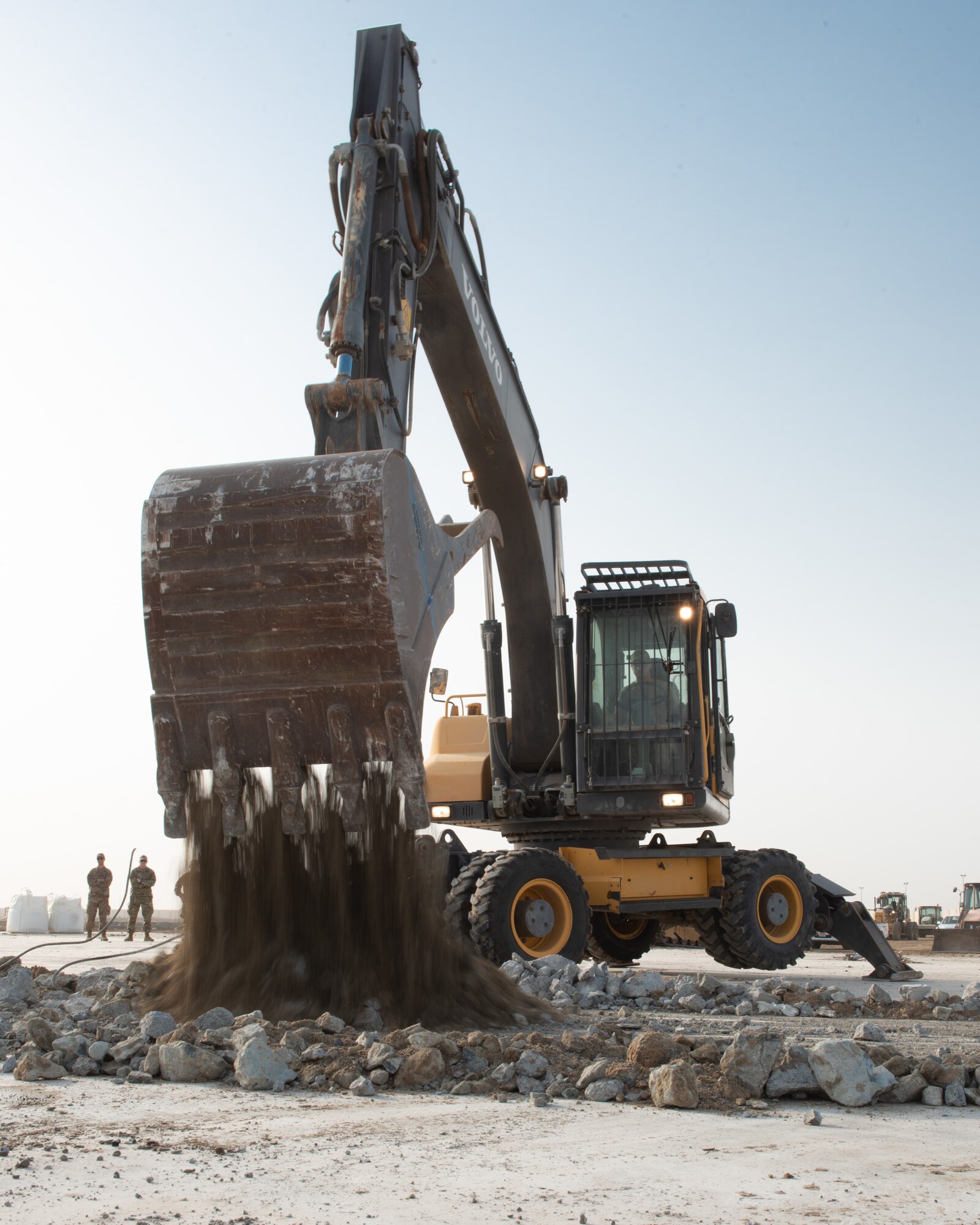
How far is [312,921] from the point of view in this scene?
Result: 5.55 meters

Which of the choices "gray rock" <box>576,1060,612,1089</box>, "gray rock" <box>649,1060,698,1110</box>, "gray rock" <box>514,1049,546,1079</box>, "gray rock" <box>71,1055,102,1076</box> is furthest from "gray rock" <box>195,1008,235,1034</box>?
"gray rock" <box>649,1060,698,1110</box>

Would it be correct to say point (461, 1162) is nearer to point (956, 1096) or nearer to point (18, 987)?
point (956, 1096)

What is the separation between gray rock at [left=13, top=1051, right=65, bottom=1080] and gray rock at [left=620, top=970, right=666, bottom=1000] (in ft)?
12.0

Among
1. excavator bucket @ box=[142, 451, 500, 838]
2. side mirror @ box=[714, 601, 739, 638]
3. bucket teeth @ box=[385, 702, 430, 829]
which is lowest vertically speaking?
bucket teeth @ box=[385, 702, 430, 829]

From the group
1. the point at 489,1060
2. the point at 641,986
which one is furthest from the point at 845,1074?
the point at 641,986

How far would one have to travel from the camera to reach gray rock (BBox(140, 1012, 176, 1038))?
188 inches

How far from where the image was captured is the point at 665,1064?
4152 mm

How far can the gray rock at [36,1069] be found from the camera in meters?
4.40

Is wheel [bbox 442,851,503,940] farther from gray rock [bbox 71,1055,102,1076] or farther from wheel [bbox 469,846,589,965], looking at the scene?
gray rock [bbox 71,1055,102,1076]

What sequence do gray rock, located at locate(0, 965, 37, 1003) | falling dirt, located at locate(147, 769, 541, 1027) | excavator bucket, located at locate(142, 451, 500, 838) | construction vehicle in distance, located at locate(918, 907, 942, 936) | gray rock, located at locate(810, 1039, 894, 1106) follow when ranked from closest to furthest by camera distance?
gray rock, located at locate(810, 1039, 894, 1106) → excavator bucket, located at locate(142, 451, 500, 838) → falling dirt, located at locate(147, 769, 541, 1027) → gray rock, located at locate(0, 965, 37, 1003) → construction vehicle in distance, located at locate(918, 907, 942, 936)

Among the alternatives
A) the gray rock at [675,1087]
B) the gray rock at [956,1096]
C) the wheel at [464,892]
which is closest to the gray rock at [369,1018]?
the gray rock at [675,1087]

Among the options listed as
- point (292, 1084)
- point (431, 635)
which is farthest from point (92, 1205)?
point (431, 635)

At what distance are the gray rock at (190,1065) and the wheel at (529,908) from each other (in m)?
4.23

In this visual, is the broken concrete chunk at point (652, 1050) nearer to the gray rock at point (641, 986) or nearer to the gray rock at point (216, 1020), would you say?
the gray rock at point (216, 1020)
